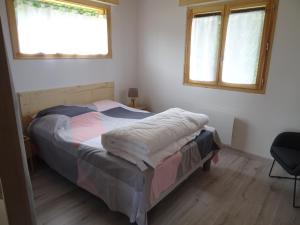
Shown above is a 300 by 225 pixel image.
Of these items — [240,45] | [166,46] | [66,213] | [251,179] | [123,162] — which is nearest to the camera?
[123,162]

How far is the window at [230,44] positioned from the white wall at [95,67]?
1.18 meters

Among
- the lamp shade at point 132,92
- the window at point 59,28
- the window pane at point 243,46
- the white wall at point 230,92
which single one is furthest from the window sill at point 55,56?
the window pane at point 243,46

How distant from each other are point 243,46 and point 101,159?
2.48 metres

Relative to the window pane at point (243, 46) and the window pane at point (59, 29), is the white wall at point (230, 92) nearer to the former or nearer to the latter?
the window pane at point (243, 46)

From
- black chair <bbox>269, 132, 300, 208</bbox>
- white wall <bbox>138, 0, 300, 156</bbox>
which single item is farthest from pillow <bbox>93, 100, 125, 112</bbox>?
black chair <bbox>269, 132, 300, 208</bbox>

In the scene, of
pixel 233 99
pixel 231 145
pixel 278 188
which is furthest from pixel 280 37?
pixel 278 188

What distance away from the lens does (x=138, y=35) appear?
4055 millimetres

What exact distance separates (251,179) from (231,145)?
0.82m

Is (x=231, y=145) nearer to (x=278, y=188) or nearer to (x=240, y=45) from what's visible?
(x=278, y=188)

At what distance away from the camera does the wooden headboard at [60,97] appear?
2.70 meters

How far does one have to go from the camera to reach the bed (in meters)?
1.63

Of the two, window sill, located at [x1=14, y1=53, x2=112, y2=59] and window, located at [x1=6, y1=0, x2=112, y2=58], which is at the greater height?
window, located at [x1=6, y1=0, x2=112, y2=58]

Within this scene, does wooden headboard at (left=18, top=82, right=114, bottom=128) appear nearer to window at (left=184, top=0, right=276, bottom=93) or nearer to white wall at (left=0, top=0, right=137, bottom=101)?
white wall at (left=0, top=0, right=137, bottom=101)

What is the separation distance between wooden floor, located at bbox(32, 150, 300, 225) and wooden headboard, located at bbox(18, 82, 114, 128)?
83cm
